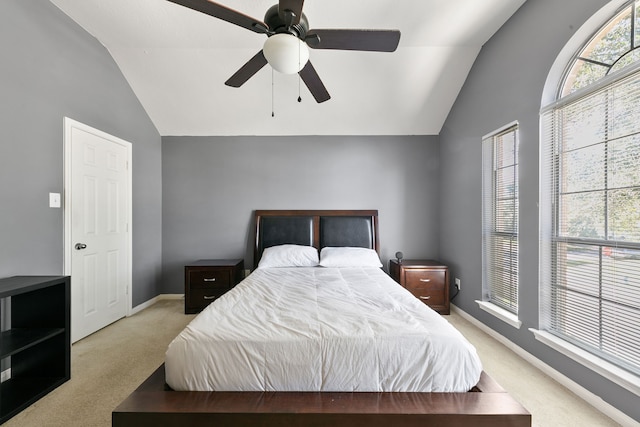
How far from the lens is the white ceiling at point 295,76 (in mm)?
2447

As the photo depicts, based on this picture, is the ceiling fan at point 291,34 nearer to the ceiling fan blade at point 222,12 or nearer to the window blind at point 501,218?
the ceiling fan blade at point 222,12

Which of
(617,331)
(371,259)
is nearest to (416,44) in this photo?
(371,259)

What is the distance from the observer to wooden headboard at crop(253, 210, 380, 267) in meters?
3.81

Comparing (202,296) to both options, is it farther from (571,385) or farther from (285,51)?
(571,385)

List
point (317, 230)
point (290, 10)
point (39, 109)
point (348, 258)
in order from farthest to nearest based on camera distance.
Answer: point (317, 230) < point (348, 258) < point (39, 109) < point (290, 10)

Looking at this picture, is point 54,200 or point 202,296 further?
point 202,296

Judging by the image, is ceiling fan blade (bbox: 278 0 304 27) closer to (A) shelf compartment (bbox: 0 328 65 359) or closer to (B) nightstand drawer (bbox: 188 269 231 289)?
(A) shelf compartment (bbox: 0 328 65 359)

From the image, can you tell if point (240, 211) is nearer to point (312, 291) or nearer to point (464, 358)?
point (312, 291)

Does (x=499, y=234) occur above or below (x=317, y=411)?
above

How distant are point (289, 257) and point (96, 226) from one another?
6.78ft

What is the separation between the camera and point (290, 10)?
5.08ft

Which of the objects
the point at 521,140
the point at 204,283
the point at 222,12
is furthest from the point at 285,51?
the point at 204,283

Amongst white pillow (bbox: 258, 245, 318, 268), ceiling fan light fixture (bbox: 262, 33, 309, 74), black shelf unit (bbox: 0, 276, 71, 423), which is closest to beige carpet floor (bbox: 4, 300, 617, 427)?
black shelf unit (bbox: 0, 276, 71, 423)

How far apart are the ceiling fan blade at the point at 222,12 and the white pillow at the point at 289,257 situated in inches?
94.0
